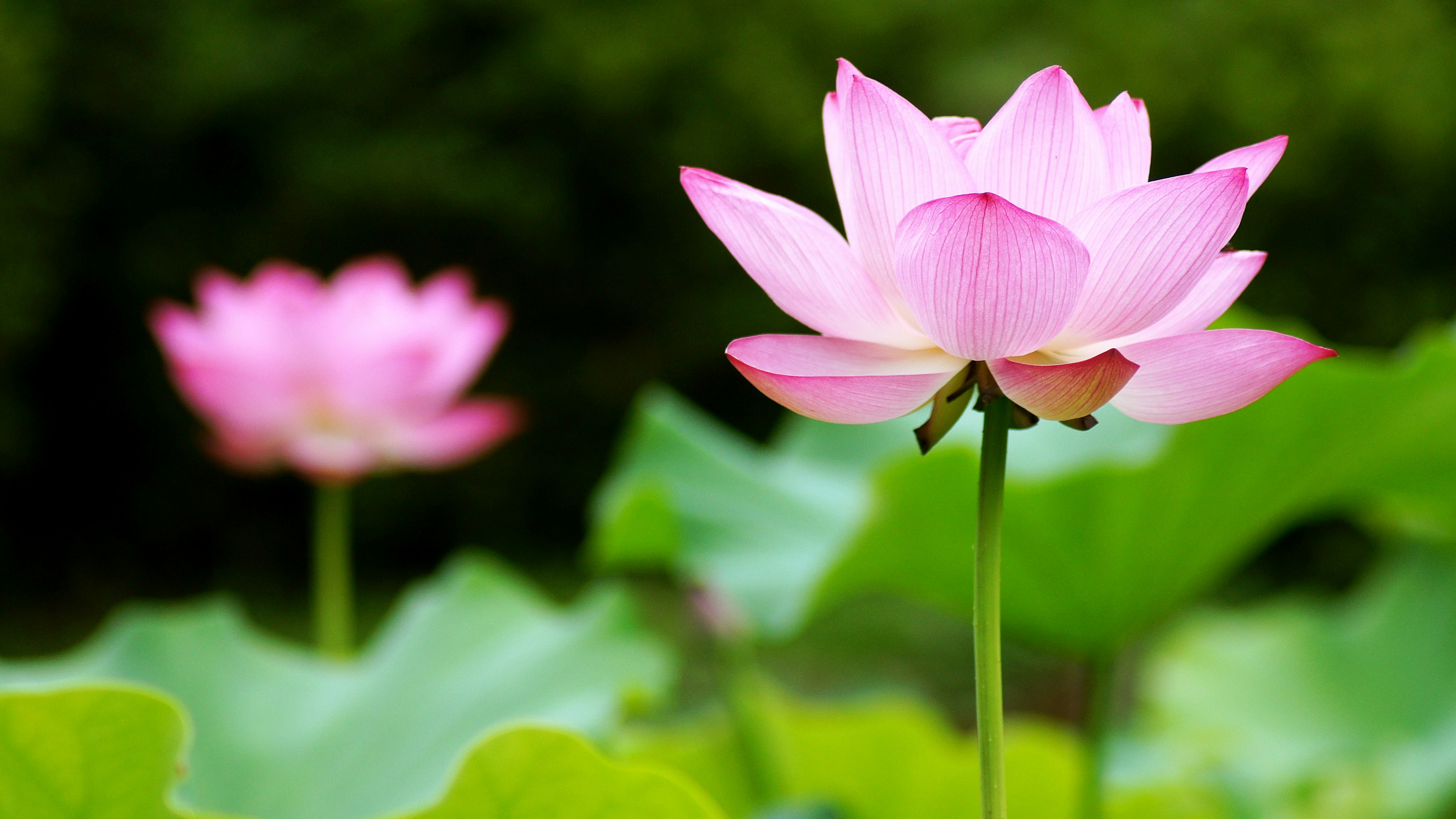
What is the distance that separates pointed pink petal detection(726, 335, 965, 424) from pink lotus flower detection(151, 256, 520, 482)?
667 mm

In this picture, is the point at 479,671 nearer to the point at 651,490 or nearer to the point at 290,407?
the point at 651,490

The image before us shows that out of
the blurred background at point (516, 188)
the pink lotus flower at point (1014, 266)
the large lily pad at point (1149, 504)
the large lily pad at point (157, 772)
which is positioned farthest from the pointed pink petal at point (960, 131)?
the blurred background at point (516, 188)

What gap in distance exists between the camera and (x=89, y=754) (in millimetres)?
394

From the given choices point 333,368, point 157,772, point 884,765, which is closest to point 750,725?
point 884,765

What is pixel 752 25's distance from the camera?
425cm

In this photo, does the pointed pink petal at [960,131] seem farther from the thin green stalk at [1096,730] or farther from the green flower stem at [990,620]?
the thin green stalk at [1096,730]

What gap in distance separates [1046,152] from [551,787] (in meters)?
0.25

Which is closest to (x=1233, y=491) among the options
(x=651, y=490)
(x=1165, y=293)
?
(x=651, y=490)

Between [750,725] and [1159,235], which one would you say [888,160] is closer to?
A: [1159,235]

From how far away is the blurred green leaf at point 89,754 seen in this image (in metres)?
0.39

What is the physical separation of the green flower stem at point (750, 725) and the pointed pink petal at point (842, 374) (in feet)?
2.08

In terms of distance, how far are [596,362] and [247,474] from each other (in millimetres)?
1274

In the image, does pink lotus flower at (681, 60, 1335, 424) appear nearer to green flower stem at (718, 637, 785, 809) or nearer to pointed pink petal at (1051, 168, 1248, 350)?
pointed pink petal at (1051, 168, 1248, 350)

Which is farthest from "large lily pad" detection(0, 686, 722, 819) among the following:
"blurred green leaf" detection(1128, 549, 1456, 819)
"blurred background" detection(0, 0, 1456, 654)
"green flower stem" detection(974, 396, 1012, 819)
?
"blurred background" detection(0, 0, 1456, 654)
